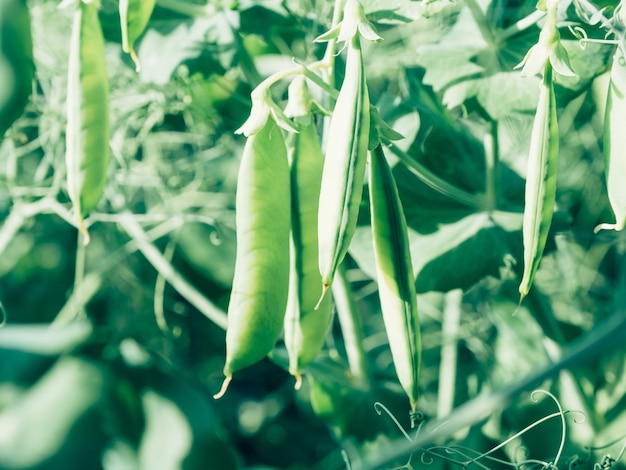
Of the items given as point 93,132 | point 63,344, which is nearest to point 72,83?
point 93,132

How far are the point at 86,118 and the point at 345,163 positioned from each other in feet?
0.85

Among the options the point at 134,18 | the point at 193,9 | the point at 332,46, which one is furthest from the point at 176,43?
the point at 332,46

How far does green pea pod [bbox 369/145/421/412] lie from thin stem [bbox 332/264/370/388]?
153 millimetres

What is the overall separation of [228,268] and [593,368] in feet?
1.66

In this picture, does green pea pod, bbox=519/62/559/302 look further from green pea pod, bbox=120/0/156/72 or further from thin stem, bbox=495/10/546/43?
green pea pod, bbox=120/0/156/72

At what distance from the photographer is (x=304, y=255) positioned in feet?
1.86

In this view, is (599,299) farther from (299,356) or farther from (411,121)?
(299,356)

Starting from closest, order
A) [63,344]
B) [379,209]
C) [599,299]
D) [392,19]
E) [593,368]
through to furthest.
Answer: [379,209], [392,19], [593,368], [63,344], [599,299]

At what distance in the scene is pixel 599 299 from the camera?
1022mm

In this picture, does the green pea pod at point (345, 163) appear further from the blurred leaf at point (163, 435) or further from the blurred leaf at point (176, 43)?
the blurred leaf at point (163, 435)

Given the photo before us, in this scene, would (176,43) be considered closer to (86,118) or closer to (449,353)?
(86,118)

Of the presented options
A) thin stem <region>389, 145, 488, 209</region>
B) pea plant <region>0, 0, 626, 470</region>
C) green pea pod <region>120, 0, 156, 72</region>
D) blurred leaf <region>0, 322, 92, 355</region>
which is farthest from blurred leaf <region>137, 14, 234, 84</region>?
blurred leaf <region>0, 322, 92, 355</region>

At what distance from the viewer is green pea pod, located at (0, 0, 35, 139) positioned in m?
0.64

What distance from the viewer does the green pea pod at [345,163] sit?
1.53 ft
